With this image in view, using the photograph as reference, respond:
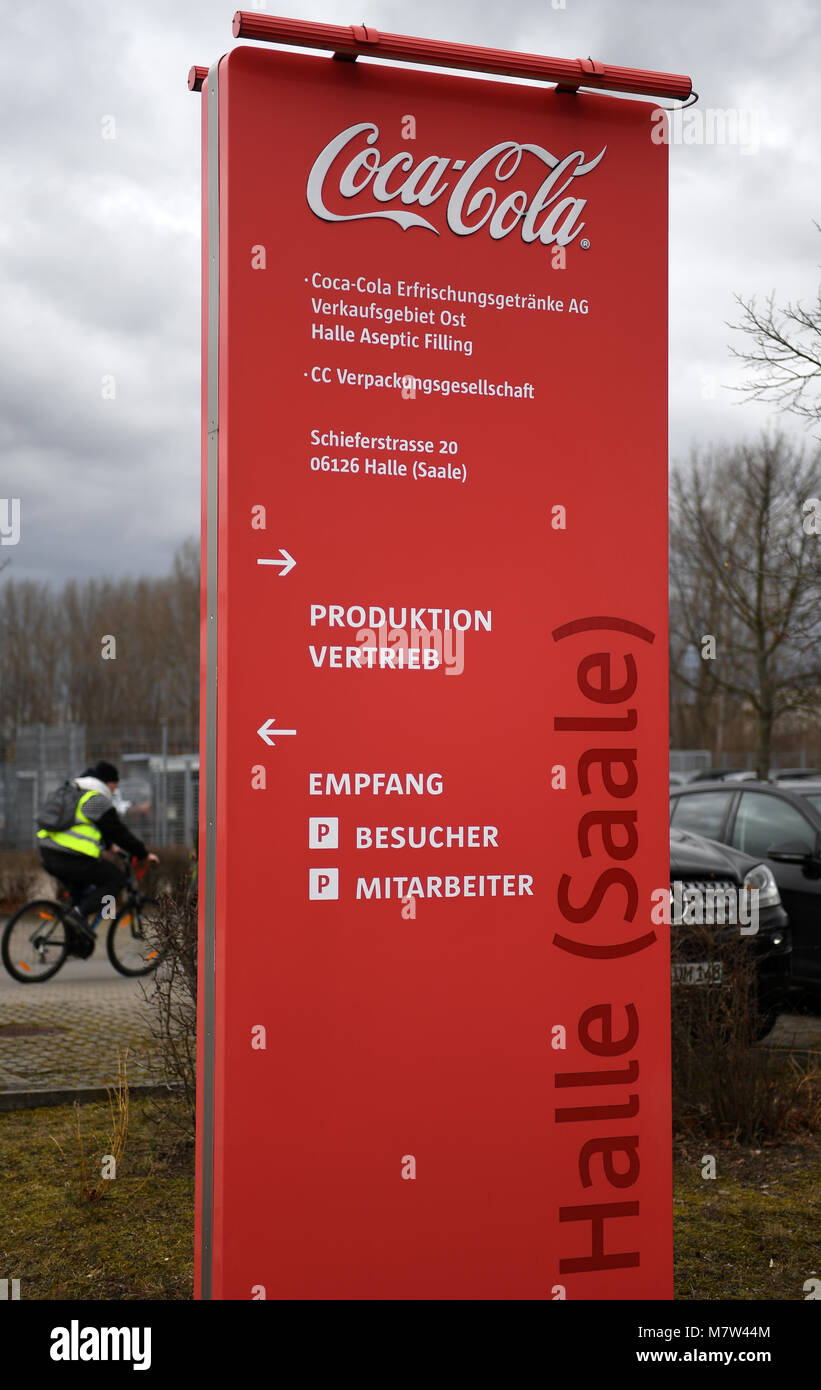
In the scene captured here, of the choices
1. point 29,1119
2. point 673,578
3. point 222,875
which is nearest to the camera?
point 222,875

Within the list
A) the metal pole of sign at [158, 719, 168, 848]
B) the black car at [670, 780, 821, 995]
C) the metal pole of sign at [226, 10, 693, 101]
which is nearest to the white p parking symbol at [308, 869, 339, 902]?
the metal pole of sign at [226, 10, 693, 101]

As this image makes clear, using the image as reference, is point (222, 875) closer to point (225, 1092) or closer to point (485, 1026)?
point (225, 1092)

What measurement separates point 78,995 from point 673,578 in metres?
24.1

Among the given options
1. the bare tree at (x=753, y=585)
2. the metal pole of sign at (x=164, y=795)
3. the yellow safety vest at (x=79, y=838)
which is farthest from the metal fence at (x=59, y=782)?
the yellow safety vest at (x=79, y=838)

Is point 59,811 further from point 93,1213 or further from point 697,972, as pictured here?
point 697,972

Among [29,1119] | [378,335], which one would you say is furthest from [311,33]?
[29,1119]

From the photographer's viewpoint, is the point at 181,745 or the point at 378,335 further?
the point at 181,745

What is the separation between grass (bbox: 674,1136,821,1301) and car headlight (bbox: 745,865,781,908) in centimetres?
250

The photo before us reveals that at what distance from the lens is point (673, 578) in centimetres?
3238

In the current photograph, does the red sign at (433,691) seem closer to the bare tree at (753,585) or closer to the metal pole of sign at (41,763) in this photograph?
the bare tree at (753,585)

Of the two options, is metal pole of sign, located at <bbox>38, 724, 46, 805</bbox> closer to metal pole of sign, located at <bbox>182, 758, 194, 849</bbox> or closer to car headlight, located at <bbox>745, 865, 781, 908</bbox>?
metal pole of sign, located at <bbox>182, 758, 194, 849</bbox>

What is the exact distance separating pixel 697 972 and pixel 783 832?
13.3ft
